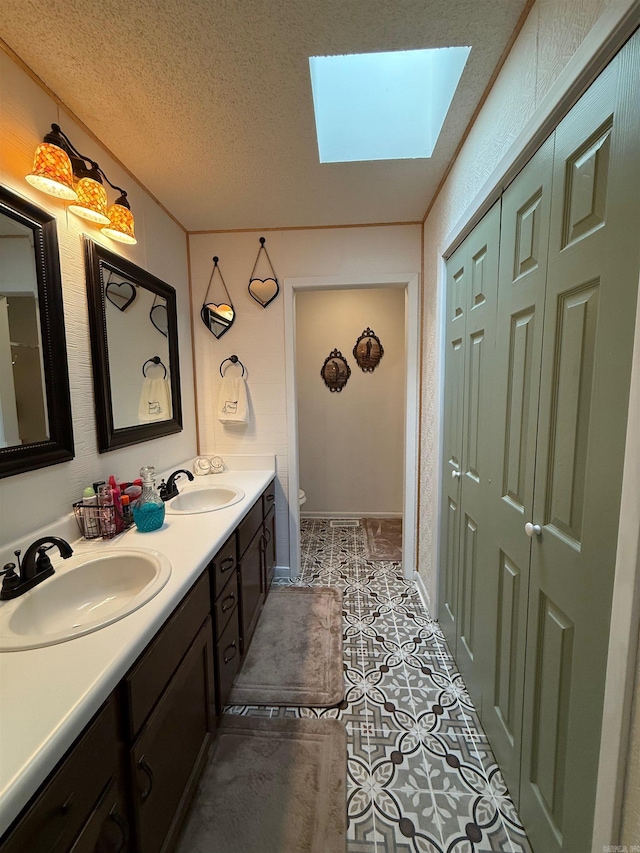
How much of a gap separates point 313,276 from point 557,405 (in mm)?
1785

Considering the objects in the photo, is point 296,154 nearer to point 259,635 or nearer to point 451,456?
point 451,456

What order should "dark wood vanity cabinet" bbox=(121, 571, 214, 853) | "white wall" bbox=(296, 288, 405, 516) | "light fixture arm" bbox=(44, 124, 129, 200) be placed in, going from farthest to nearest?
"white wall" bbox=(296, 288, 405, 516)
"light fixture arm" bbox=(44, 124, 129, 200)
"dark wood vanity cabinet" bbox=(121, 571, 214, 853)

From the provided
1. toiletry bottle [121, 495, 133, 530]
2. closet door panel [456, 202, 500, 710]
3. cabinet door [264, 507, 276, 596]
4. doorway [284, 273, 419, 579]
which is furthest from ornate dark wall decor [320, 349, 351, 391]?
toiletry bottle [121, 495, 133, 530]

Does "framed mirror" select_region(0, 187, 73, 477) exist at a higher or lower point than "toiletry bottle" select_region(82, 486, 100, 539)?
higher

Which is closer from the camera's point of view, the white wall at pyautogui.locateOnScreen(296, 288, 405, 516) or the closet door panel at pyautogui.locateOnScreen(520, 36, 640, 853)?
the closet door panel at pyautogui.locateOnScreen(520, 36, 640, 853)

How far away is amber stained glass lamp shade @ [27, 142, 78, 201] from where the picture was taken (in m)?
1.04

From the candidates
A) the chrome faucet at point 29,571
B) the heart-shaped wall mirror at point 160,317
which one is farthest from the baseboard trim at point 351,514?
the chrome faucet at point 29,571

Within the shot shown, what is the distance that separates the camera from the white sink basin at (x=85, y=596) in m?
0.79

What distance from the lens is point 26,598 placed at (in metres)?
0.88

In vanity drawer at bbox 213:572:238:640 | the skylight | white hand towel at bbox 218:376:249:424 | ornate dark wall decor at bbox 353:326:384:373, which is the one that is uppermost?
the skylight

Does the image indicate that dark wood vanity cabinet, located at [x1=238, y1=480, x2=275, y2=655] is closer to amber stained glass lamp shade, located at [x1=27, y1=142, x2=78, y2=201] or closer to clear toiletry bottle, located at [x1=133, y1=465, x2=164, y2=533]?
clear toiletry bottle, located at [x1=133, y1=465, x2=164, y2=533]

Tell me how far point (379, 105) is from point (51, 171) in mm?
1340

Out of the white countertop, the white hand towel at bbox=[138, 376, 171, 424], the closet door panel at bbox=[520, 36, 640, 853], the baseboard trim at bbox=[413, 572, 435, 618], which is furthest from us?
the baseboard trim at bbox=[413, 572, 435, 618]

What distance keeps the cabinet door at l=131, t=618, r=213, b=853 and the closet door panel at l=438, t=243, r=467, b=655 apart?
115 cm
